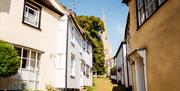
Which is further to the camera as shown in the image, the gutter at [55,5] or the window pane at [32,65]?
the gutter at [55,5]

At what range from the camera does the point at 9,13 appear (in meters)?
13.0

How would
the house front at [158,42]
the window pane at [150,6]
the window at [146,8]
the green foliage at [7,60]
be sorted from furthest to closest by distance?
the green foliage at [7,60], the window pane at [150,6], the window at [146,8], the house front at [158,42]

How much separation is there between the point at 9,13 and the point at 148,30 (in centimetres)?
778

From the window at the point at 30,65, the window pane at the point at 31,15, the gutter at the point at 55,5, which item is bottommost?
the window at the point at 30,65

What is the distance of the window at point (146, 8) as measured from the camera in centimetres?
964

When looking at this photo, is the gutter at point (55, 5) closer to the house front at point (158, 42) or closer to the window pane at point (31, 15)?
the window pane at point (31, 15)

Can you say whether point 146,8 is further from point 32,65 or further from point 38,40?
point 32,65

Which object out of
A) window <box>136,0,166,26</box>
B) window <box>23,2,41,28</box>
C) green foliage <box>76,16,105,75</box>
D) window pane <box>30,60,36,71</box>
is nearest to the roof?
window <box>23,2,41,28</box>

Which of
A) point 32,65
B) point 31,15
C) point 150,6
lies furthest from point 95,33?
point 150,6

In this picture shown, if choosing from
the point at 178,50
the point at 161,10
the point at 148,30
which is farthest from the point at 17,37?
the point at 178,50

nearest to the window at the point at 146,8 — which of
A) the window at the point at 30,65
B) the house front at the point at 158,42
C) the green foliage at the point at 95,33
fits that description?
the house front at the point at 158,42

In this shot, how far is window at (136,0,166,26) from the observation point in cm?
964

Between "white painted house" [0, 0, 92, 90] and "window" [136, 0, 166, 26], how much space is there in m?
6.74

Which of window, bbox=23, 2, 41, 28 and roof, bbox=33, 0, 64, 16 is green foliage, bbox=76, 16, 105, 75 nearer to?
roof, bbox=33, 0, 64, 16
